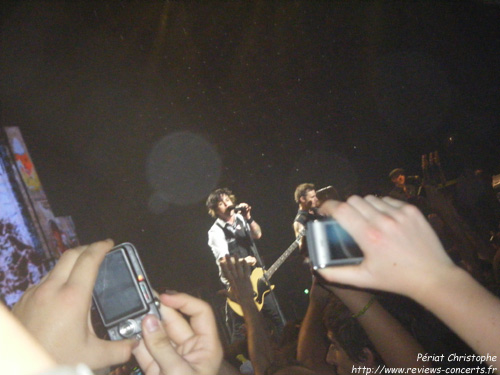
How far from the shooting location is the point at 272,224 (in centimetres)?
610

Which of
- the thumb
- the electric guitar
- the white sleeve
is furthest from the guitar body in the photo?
the thumb

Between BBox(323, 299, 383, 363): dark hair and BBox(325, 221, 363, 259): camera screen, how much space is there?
1.07m

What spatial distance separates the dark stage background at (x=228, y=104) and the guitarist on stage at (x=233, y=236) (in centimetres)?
59

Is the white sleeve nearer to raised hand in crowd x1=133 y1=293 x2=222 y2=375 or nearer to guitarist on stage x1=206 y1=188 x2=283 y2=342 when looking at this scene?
guitarist on stage x1=206 y1=188 x2=283 y2=342

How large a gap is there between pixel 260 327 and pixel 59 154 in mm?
4756

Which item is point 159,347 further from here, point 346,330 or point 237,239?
point 237,239

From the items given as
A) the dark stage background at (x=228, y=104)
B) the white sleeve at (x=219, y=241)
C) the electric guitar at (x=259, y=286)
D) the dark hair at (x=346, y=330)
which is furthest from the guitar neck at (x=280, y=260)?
the dark hair at (x=346, y=330)

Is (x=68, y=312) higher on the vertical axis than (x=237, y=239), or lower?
higher

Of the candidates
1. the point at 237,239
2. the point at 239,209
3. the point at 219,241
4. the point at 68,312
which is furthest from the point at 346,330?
the point at 239,209

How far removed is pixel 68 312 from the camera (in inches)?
25.5

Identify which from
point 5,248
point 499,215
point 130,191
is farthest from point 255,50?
point 5,248

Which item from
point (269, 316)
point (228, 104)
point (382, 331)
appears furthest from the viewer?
point (228, 104)

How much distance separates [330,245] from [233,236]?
420 centimetres

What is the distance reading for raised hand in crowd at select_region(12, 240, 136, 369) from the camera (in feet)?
2.08
